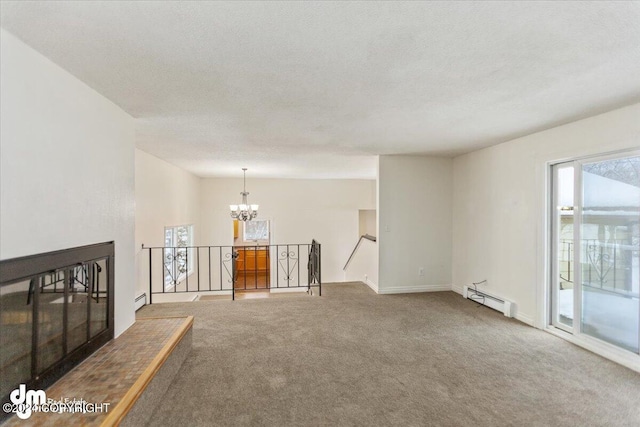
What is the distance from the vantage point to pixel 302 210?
8641mm

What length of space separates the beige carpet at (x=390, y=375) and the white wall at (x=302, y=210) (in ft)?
14.3

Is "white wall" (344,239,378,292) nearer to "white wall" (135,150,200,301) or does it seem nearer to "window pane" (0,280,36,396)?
"white wall" (135,150,200,301)

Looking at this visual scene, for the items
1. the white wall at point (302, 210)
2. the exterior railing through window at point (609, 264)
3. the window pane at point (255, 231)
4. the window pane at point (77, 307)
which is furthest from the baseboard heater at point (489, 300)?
the window pane at point (255, 231)

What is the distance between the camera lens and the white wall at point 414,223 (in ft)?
17.3

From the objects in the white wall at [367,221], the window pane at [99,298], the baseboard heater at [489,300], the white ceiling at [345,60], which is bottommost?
the baseboard heater at [489,300]

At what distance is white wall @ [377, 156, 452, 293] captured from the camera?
529 cm

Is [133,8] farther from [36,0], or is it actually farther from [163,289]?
[163,289]

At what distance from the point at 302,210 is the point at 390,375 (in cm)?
626

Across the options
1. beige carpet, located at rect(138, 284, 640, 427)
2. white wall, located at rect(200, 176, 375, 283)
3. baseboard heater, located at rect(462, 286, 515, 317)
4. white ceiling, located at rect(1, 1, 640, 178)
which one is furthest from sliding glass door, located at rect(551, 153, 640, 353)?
white wall, located at rect(200, 176, 375, 283)

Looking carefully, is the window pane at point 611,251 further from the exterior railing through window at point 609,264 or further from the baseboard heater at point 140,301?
the baseboard heater at point 140,301

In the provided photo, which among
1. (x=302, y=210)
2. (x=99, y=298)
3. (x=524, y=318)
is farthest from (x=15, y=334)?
(x=302, y=210)

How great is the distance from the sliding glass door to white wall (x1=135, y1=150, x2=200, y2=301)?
5649 millimetres

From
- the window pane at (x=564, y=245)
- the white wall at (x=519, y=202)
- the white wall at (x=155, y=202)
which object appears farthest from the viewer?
the white wall at (x=155, y=202)

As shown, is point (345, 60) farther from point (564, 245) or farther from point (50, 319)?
point (564, 245)
